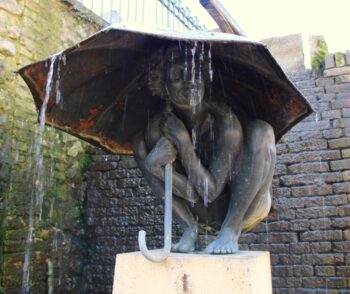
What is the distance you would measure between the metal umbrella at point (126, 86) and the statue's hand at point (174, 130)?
0.89 feet

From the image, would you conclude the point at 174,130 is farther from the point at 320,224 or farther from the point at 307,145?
the point at 307,145

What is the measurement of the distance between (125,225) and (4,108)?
7.43 feet

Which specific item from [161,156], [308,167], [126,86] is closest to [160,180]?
[161,156]

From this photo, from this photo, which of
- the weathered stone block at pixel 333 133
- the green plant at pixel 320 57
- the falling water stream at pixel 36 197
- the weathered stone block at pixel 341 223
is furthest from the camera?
the green plant at pixel 320 57

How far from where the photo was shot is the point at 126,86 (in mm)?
2537

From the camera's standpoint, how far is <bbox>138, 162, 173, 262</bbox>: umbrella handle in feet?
5.92

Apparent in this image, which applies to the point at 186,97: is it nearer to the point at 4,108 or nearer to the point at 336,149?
the point at 4,108

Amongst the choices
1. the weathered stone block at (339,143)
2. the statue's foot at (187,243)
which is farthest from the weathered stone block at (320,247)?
the statue's foot at (187,243)

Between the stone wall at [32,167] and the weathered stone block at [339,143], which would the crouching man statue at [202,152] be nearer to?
the stone wall at [32,167]

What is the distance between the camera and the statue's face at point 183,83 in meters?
2.19

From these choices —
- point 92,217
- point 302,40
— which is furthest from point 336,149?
point 92,217

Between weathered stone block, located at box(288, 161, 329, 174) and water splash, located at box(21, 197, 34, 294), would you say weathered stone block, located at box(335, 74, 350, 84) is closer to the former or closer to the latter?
weathered stone block, located at box(288, 161, 329, 174)

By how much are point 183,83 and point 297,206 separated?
3.48 metres

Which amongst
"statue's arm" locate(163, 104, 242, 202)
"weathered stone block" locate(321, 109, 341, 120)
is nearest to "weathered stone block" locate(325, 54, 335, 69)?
"weathered stone block" locate(321, 109, 341, 120)
